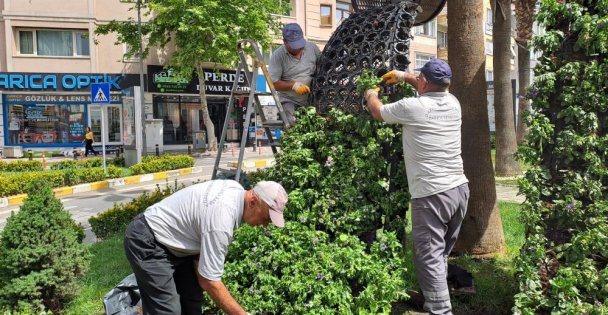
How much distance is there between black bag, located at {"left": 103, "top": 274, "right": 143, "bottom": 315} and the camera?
363 cm

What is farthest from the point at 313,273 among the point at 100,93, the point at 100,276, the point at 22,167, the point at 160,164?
the point at 22,167

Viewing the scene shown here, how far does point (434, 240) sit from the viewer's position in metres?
3.25

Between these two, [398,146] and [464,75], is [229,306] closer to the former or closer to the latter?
[398,146]

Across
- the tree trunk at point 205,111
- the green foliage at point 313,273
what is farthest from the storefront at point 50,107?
the green foliage at point 313,273

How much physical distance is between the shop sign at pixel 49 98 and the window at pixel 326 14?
508 inches

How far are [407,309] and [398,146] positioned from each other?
1.29m

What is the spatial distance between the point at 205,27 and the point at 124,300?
57.6 ft

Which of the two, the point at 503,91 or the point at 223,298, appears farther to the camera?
the point at 503,91

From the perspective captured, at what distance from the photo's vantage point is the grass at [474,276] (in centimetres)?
386

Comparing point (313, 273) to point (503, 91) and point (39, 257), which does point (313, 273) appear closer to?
point (39, 257)

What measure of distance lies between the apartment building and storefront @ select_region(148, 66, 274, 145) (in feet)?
0.18

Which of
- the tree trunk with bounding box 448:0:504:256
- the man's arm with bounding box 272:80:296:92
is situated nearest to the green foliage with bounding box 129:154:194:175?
the man's arm with bounding box 272:80:296:92

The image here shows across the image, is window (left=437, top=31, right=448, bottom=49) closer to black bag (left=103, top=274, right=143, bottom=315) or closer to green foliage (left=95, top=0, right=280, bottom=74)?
green foliage (left=95, top=0, right=280, bottom=74)

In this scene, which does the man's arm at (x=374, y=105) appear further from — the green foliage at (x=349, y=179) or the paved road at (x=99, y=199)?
the paved road at (x=99, y=199)
